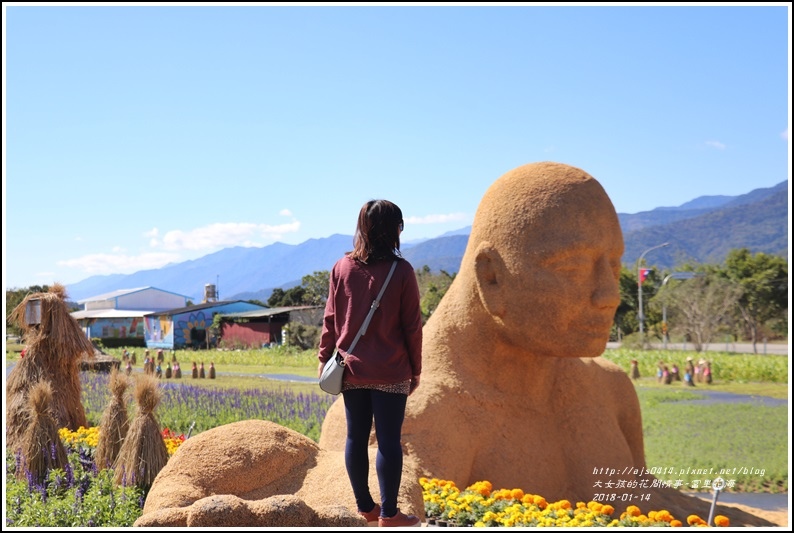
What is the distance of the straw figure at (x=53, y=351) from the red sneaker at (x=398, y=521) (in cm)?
553

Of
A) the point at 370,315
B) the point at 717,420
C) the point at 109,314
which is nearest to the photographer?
the point at 370,315

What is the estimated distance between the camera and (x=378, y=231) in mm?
3277

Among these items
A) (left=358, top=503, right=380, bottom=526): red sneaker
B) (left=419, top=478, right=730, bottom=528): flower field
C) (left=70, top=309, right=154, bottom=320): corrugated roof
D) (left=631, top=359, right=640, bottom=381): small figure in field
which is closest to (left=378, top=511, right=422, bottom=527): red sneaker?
(left=358, top=503, right=380, bottom=526): red sneaker

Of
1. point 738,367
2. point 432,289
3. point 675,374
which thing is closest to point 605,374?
point 675,374

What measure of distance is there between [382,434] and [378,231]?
890 mm

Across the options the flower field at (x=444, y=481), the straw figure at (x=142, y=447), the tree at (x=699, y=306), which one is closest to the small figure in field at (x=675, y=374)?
the flower field at (x=444, y=481)

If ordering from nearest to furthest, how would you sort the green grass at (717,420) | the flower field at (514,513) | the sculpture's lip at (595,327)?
the flower field at (514,513), the sculpture's lip at (595,327), the green grass at (717,420)

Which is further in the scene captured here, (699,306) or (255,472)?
(699,306)

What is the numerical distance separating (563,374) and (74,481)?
13.1 feet

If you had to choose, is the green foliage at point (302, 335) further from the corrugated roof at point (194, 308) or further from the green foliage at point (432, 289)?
the corrugated roof at point (194, 308)

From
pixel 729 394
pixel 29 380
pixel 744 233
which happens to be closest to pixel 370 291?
pixel 29 380

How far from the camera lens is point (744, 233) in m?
178

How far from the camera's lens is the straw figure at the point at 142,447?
546 cm

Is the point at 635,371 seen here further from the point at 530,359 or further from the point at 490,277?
the point at 490,277
